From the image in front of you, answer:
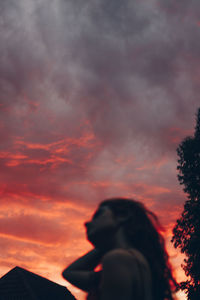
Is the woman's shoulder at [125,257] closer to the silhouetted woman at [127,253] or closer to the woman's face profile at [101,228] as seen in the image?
the silhouetted woman at [127,253]

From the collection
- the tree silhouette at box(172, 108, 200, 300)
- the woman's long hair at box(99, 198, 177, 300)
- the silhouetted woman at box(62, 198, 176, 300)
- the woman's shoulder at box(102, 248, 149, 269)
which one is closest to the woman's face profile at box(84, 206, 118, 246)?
the silhouetted woman at box(62, 198, 176, 300)

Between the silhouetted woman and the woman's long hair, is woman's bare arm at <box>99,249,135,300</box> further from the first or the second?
the woman's long hair

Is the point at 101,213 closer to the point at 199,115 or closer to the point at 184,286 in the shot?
the point at 184,286

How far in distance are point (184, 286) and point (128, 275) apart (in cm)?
1745

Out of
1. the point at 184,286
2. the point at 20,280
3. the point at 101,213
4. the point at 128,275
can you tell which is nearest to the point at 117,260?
the point at 128,275

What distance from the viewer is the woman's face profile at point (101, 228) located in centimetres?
311

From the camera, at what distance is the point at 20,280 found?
22.0 m

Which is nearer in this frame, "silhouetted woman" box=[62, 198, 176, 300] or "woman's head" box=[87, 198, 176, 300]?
"silhouetted woman" box=[62, 198, 176, 300]

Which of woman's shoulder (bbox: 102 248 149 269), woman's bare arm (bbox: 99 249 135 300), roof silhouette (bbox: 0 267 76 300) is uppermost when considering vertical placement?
roof silhouette (bbox: 0 267 76 300)

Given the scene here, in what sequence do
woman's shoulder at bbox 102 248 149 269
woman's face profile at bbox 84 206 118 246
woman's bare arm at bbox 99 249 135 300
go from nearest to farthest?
woman's bare arm at bbox 99 249 135 300 → woman's shoulder at bbox 102 248 149 269 → woman's face profile at bbox 84 206 118 246

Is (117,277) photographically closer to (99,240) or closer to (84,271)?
(99,240)

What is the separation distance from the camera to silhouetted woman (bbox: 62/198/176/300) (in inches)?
108

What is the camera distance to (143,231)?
10.7ft

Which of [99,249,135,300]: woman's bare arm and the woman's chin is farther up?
the woman's chin
